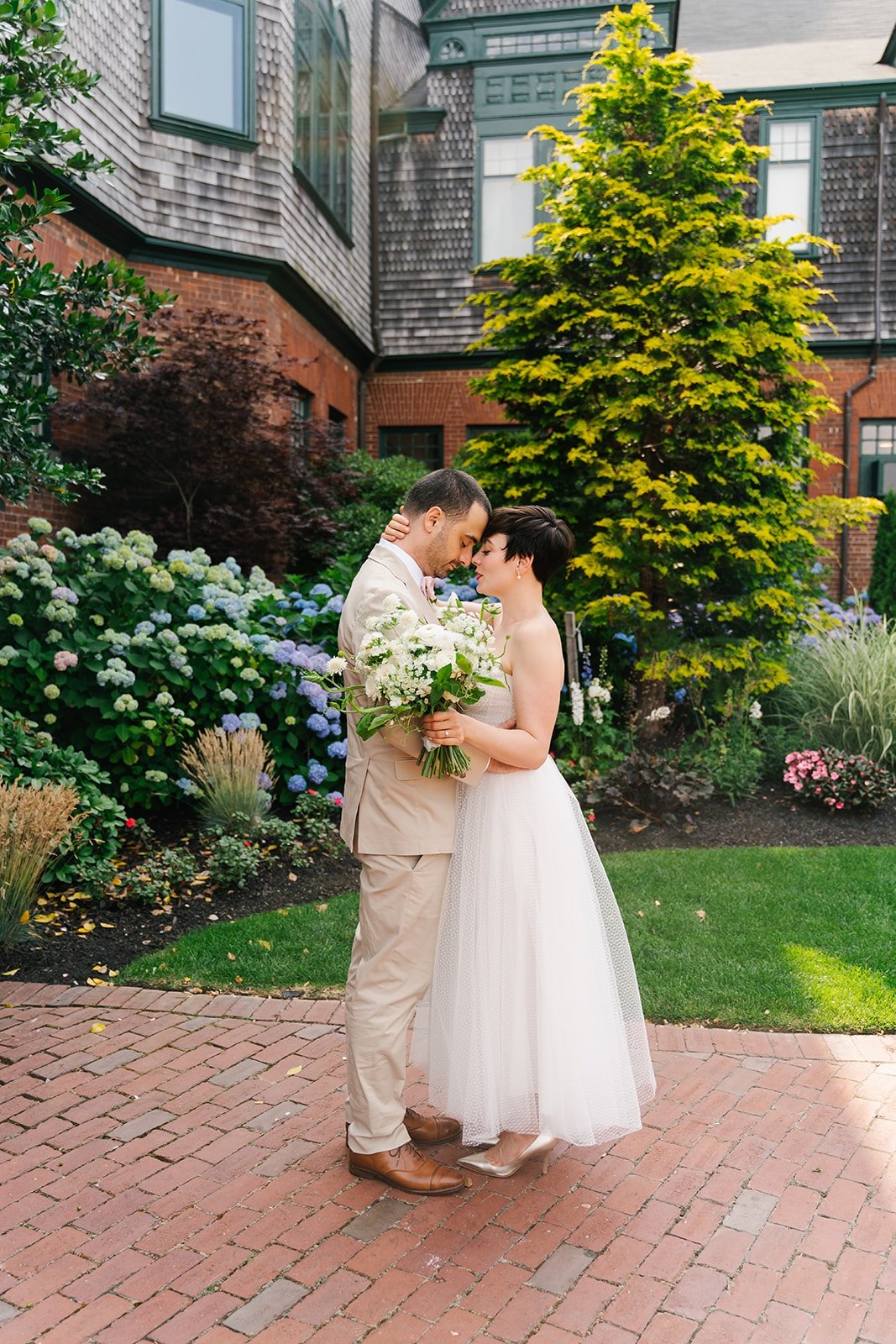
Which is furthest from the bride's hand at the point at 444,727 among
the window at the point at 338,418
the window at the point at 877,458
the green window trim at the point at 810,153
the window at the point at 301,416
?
the green window trim at the point at 810,153

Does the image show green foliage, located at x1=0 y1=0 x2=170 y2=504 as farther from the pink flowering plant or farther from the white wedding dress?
the pink flowering plant

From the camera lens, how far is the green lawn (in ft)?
14.5

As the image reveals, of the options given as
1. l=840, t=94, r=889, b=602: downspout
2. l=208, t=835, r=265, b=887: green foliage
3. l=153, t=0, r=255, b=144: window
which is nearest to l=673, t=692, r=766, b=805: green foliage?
l=208, t=835, r=265, b=887: green foliage

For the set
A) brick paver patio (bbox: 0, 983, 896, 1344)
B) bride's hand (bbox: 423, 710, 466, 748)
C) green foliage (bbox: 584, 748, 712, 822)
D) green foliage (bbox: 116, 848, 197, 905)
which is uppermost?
bride's hand (bbox: 423, 710, 466, 748)

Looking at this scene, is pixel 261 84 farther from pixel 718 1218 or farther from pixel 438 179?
pixel 718 1218

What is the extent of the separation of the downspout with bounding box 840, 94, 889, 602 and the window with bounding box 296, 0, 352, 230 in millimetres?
7803

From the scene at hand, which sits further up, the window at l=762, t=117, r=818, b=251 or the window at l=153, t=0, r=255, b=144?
the window at l=762, t=117, r=818, b=251

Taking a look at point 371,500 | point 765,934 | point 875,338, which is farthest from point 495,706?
point 875,338

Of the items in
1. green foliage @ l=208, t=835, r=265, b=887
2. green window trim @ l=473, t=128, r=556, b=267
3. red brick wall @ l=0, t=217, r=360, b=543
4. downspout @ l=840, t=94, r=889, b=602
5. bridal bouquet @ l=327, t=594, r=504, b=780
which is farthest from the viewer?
green window trim @ l=473, t=128, r=556, b=267

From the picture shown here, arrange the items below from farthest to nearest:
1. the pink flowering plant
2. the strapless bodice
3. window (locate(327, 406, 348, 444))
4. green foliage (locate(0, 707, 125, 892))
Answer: window (locate(327, 406, 348, 444)) → the pink flowering plant → green foliage (locate(0, 707, 125, 892)) → the strapless bodice

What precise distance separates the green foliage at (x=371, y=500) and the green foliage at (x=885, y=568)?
644 cm

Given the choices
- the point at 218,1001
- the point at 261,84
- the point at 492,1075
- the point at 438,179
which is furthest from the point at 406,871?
the point at 438,179

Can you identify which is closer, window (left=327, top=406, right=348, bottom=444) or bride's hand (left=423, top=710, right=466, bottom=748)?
bride's hand (left=423, top=710, right=466, bottom=748)

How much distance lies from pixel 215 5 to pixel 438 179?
5638mm
